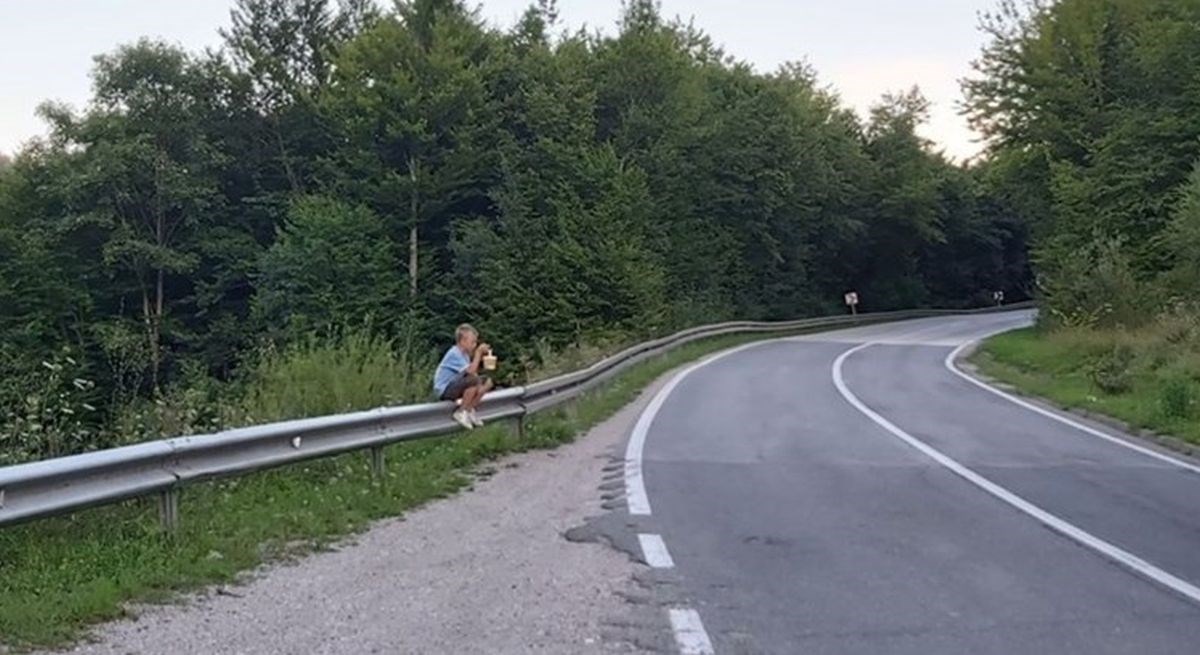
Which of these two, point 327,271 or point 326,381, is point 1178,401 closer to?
point 326,381

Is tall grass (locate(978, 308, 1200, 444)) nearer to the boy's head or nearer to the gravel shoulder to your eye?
the boy's head

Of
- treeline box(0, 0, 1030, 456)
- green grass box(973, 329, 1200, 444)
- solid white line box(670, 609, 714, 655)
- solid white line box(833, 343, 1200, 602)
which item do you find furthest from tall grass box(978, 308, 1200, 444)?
treeline box(0, 0, 1030, 456)

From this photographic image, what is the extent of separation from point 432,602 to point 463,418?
6587mm

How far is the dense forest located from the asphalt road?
21.2 metres

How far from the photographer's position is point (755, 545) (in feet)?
29.5

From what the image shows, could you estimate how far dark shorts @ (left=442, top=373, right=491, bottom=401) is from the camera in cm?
1389

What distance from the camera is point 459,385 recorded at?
14.0 metres

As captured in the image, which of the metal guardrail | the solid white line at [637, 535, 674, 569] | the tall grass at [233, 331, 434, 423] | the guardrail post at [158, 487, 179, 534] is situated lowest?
the solid white line at [637, 535, 674, 569]

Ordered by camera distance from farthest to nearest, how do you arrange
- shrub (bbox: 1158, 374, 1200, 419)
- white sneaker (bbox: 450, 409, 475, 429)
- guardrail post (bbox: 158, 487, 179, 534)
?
shrub (bbox: 1158, 374, 1200, 419), white sneaker (bbox: 450, 409, 475, 429), guardrail post (bbox: 158, 487, 179, 534)

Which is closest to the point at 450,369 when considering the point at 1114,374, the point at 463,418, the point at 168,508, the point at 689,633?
the point at 463,418

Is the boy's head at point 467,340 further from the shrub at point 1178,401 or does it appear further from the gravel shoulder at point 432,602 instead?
the shrub at point 1178,401

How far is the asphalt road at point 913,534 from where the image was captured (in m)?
6.62

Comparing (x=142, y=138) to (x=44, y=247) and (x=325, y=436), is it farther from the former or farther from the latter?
(x=325, y=436)

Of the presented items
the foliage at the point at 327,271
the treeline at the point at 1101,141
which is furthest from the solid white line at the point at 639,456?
the foliage at the point at 327,271
